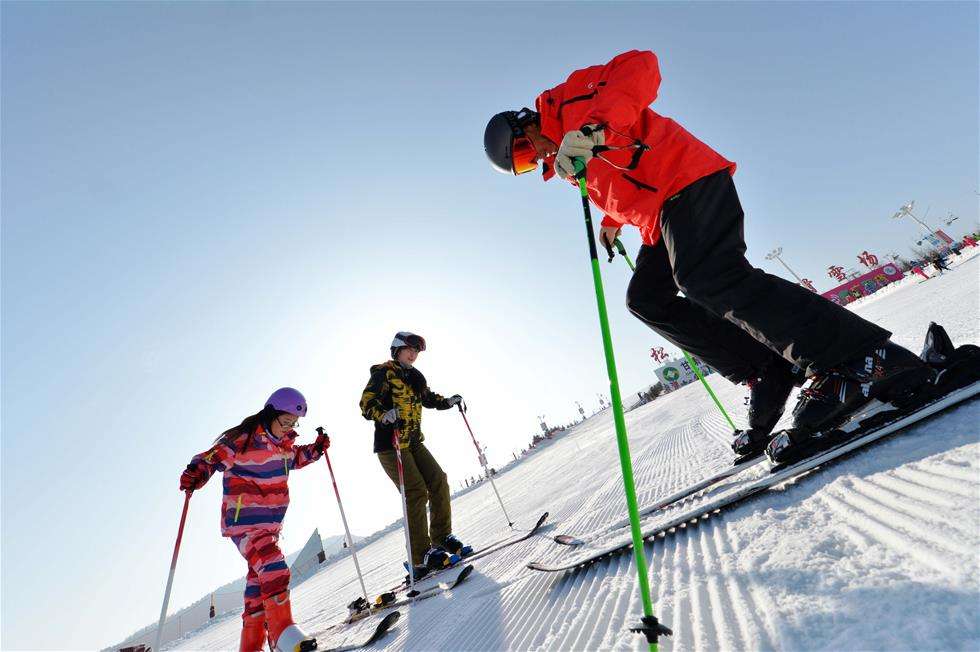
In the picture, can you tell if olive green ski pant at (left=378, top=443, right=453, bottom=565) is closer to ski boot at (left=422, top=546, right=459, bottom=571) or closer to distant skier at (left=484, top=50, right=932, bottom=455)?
ski boot at (left=422, top=546, right=459, bottom=571)

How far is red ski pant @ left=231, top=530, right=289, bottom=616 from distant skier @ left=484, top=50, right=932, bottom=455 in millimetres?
2663

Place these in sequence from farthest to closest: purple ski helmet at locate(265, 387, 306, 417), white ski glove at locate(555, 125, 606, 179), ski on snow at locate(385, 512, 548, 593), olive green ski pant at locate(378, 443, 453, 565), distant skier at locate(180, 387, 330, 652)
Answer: olive green ski pant at locate(378, 443, 453, 565) < purple ski helmet at locate(265, 387, 306, 417) < ski on snow at locate(385, 512, 548, 593) < distant skier at locate(180, 387, 330, 652) < white ski glove at locate(555, 125, 606, 179)

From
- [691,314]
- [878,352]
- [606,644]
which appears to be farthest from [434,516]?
[878,352]

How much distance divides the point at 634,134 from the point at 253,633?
136 inches

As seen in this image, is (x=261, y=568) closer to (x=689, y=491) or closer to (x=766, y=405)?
(x=689, y=491)

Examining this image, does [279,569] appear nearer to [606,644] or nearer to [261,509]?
[261,509]

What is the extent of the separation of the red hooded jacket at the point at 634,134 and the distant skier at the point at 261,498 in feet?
Answer: 9.10

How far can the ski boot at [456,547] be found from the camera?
363cm

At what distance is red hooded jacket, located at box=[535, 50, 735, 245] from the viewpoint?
1.84 metres

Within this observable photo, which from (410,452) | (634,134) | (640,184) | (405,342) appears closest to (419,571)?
(410,452)

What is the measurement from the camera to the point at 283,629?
2502mm

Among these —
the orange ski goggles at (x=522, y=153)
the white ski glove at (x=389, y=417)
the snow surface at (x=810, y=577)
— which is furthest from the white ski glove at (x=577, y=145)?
the white ski glove at (x=389, y=417)

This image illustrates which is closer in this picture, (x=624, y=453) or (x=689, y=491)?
(x=624, y=453)

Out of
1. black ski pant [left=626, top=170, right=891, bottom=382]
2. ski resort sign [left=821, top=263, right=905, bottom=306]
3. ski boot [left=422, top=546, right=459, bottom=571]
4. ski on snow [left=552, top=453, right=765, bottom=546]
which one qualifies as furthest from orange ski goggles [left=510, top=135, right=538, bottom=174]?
ski resort sign [left=821, top=263, right=905, bottom=306]
